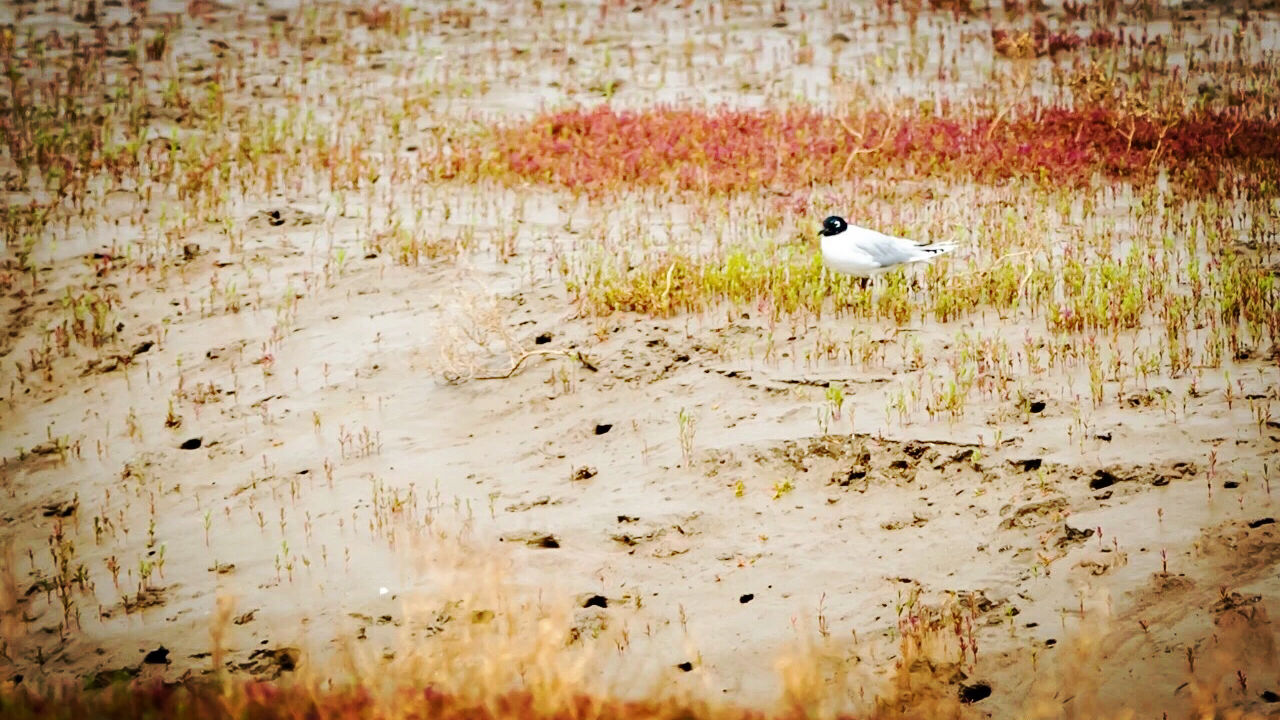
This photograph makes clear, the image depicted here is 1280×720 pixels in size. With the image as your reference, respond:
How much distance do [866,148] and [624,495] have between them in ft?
24.6

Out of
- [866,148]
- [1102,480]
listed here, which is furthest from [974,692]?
[866,148]

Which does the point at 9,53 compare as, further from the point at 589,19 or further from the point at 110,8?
the point at 589,19

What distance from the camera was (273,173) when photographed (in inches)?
495

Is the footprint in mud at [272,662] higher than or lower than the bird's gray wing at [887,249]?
lower

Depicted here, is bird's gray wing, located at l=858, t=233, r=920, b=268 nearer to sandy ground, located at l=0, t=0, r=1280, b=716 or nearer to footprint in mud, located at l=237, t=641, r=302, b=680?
sandy ground, located at l=0, t=0, r=1280, b=716

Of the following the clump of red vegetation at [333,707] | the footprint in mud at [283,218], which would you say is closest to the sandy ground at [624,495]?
the clump of red vegetation at [333,707]

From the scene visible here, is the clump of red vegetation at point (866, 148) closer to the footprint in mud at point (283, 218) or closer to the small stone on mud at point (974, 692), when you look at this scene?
the footprint in mud at point (283, 218)

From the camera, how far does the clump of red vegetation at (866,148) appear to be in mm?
12125

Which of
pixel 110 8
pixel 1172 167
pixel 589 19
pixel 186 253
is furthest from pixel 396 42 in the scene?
pixel 1172 167

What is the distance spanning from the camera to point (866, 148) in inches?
513

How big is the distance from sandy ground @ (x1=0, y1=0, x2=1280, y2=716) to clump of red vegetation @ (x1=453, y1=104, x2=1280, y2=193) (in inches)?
114

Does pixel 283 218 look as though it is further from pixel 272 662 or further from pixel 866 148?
pixel 272 662

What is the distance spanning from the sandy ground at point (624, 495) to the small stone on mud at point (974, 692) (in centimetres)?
8

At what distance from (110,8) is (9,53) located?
2.73m
